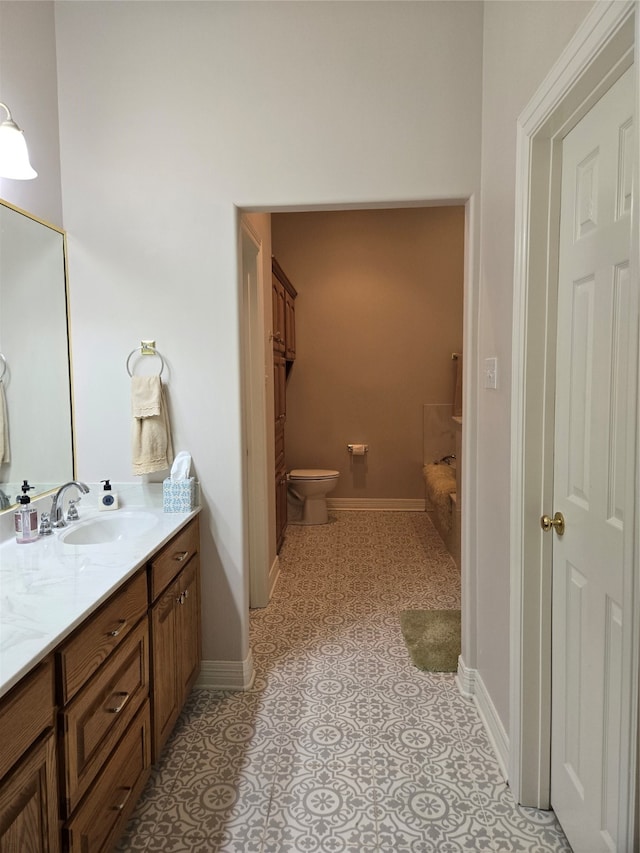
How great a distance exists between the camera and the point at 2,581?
142 cm

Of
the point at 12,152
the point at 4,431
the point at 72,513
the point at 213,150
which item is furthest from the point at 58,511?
the point at 213,150

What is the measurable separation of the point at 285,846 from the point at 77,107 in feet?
9.18

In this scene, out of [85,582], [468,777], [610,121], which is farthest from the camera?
[468,777]

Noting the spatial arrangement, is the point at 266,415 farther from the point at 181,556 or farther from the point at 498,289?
the point at 498,289

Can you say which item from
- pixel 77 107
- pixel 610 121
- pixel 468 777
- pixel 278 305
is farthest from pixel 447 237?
pixel 468 777

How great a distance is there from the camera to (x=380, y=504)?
17.0 ft

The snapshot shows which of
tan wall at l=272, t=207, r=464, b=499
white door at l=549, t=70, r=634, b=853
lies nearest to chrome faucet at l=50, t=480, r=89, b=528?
white door at l=549, t=70, r=634, b=853

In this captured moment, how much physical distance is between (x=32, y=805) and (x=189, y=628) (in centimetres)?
105

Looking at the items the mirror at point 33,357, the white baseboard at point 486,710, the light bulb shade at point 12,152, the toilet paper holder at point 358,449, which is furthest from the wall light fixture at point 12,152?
the toilet paper holder at point 358,449

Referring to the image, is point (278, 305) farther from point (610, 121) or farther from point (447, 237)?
point (610, 121)

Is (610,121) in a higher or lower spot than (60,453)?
higher

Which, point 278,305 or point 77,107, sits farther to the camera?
point 278,305

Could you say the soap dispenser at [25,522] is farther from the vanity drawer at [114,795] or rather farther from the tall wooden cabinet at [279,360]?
the tall wooden cabinet at [279,360]

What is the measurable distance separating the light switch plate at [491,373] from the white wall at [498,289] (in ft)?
0.09
